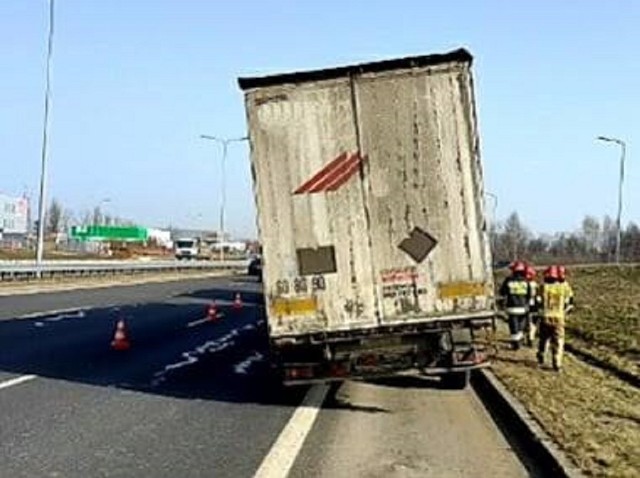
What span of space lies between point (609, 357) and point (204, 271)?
7194 centimetres

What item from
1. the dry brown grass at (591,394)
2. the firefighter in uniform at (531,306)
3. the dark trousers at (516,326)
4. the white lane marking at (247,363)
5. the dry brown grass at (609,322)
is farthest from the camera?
the firefighter in uniform at (531,306)

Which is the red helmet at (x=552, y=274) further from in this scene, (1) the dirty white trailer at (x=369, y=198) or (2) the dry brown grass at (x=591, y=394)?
(1) the dirty white trailer at (x=369, y=198)

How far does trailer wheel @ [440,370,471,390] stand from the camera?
47.3 feet

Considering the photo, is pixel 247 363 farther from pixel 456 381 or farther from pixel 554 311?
pixel 554 311

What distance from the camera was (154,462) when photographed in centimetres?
901

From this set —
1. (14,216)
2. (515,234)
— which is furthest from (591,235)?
(14,216)

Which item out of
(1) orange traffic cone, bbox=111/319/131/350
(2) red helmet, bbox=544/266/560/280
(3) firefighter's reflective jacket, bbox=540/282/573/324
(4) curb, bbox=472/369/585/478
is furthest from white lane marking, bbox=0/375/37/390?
(2) red helmet, bbox=544/266/560/280

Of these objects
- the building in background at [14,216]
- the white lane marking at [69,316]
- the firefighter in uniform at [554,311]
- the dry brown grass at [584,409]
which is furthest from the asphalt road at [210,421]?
the building in background at [14,216]

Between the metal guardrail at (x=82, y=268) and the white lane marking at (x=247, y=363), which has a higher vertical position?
the metal guardrail at (x=82, y=268)

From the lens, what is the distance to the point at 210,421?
1146 cm

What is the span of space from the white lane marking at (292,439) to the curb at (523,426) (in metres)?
2.01

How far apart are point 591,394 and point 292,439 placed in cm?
505

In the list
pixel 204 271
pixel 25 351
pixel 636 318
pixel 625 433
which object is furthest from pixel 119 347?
pixel 204 271

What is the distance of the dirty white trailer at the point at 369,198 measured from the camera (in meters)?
12.0
